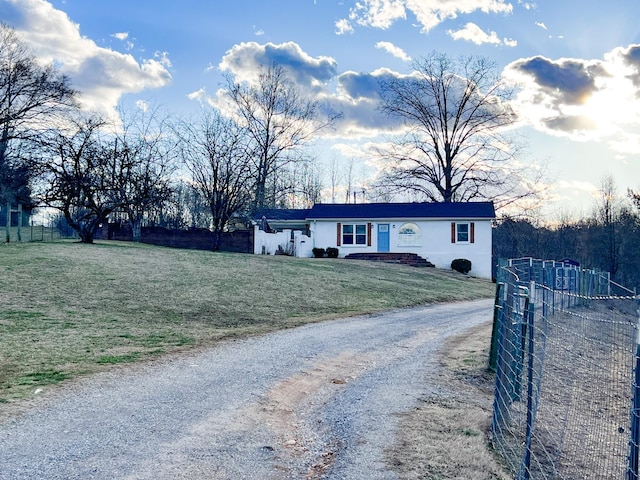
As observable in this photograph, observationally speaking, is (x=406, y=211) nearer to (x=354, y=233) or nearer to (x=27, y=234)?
(x=354, y=233)

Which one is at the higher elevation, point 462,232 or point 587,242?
point 462,232

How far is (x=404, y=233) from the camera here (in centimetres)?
3012

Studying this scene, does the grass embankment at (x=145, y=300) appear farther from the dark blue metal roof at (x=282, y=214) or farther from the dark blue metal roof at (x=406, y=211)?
the dark blue metal roof at (x=282, y=214)

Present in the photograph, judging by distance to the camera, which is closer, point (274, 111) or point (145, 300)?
point (145, 300)

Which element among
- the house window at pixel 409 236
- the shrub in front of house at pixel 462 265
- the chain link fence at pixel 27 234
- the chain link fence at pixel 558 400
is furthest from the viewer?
the house window at pixel 409 236

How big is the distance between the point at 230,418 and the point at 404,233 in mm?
25739

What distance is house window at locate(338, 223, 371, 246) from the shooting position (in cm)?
3031

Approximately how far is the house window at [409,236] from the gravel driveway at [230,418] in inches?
850

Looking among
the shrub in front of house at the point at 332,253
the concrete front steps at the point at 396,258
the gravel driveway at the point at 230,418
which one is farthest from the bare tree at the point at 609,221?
the gravel driveway at the point at 230,418

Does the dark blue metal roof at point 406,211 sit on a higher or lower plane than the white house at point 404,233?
higher

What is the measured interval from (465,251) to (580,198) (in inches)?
972

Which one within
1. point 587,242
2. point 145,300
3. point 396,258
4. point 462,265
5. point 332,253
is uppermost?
point 587,242

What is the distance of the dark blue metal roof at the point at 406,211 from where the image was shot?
97.5ft

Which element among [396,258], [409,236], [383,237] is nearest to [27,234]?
[383,237]
